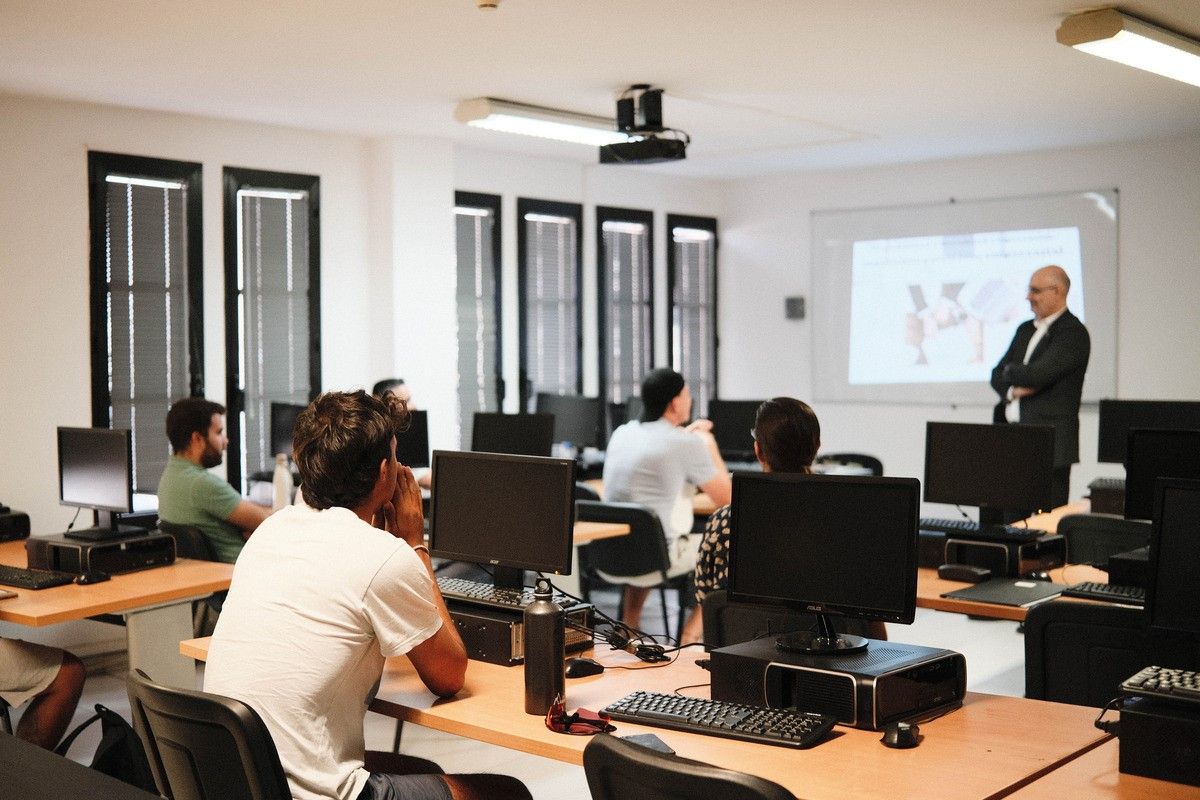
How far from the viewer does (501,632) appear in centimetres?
304

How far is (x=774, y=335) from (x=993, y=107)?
315 centimetres

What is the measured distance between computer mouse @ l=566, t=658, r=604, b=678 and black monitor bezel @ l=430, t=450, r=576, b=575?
0.27 metres

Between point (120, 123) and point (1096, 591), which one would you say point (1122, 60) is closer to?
point (1096, 591)

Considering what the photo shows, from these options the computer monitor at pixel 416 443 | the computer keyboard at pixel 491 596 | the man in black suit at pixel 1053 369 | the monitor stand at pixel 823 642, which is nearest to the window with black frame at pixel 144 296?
the computer monitor at pixel 416 443

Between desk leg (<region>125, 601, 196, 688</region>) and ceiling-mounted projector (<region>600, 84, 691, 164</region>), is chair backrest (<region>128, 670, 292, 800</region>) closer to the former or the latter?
desk leg (<region>125, 601, 196, 688</region>)

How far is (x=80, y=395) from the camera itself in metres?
6.25

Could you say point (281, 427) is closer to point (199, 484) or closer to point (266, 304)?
point (266, 304)

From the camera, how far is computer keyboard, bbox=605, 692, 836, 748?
233cm

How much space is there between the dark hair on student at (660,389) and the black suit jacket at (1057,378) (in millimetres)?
1760

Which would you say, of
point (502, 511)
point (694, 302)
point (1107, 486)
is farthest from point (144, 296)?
point (1107, 486)

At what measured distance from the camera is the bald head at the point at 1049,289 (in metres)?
6.02

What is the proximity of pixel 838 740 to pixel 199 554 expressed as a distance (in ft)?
10.4

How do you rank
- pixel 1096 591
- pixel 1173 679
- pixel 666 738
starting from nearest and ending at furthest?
pixel 1173 679 → pixel 666 738 → pixel 1096 591

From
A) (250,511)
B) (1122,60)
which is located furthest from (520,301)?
(1122,60)
